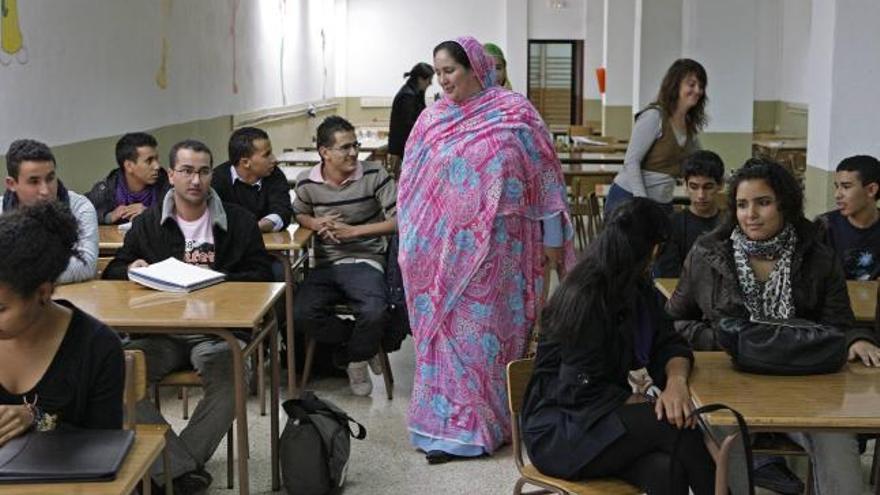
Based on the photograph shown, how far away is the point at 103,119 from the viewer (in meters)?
6.50

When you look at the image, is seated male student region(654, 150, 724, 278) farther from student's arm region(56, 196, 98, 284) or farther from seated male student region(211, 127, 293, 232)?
student's arm region(56, 196, 98, 284)

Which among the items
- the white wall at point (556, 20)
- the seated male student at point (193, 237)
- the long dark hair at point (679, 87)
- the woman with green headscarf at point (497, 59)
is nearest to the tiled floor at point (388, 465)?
the seated male student at point (193, 237)

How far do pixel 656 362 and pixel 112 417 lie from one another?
1416 millimetres

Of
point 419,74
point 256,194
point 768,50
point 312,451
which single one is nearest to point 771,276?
point 312,451

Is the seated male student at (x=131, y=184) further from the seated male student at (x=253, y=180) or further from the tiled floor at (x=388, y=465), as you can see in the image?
the tiled floor at (x=388, y=465)

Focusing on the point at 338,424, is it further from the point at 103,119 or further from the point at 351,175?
the point at 103,119

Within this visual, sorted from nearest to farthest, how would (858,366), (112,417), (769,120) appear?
1. (112,417)
2. (858,366)
3. (769,120)

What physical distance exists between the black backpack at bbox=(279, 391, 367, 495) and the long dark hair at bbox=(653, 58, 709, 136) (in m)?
2.48

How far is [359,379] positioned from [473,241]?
127cm

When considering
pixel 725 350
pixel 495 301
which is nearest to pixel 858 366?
pixel 725 350

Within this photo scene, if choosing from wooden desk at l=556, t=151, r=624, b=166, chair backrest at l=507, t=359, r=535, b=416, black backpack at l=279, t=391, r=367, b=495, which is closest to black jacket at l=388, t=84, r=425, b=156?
wooden desk at l=556, t=151, r=624, b=166

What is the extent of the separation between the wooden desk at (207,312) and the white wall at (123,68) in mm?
1790

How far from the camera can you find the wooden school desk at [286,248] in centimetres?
481

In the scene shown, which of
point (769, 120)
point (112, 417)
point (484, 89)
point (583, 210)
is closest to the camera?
point (112, 417)
